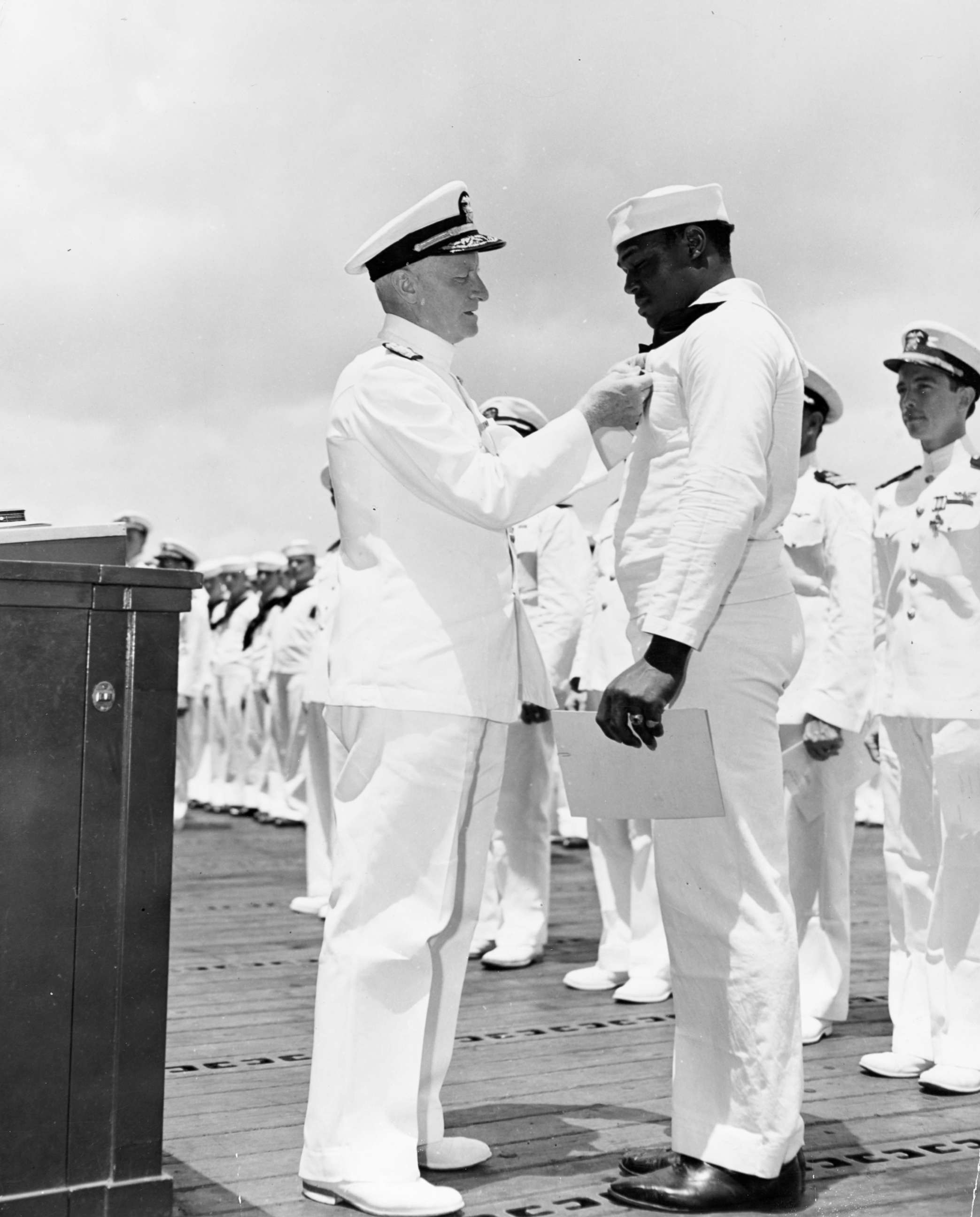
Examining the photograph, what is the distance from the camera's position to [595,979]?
15.5 feet

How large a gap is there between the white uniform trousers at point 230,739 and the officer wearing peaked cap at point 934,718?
892cm

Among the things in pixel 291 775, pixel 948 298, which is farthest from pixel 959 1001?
pixel 291 775

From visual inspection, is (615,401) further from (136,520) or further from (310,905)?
(136,520)

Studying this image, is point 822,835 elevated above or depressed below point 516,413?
below

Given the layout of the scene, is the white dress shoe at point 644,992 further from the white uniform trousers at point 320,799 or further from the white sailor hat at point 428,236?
the white sailor hat at point 428,236

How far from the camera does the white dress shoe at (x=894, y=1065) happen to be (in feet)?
11.7

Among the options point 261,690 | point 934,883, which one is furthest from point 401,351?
point 261,690

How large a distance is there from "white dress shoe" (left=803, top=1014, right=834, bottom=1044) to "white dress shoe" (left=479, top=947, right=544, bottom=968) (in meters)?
1.31

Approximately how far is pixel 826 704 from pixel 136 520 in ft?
20.6

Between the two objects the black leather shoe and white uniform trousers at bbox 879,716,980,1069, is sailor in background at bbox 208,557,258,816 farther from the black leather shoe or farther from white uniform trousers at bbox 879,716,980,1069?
the black leather shoe

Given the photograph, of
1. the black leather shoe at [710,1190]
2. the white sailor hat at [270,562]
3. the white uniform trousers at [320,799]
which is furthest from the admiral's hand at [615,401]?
the white sailor hat at [270,562]

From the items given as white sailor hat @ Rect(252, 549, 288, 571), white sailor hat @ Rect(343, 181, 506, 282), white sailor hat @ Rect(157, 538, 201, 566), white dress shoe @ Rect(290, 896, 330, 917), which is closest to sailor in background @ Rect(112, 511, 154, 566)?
white sailor hat @ Rect(157, 538, 201, 566)

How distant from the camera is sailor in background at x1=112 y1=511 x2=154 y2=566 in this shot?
8.73 m

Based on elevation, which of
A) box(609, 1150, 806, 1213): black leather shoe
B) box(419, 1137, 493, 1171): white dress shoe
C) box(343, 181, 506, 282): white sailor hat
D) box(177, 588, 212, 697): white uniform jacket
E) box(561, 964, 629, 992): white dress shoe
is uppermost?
box(343, 181, 506, 282): white sailor hat
